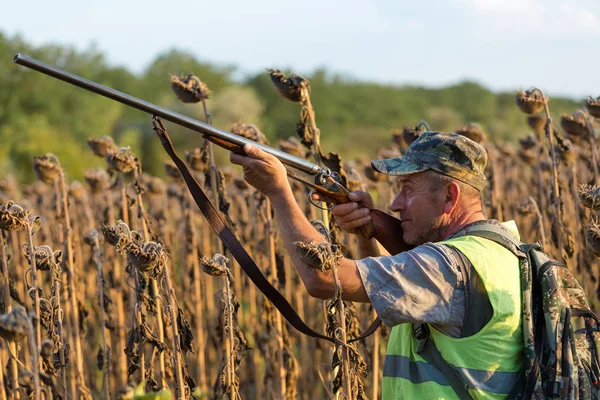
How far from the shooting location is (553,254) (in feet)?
18.4

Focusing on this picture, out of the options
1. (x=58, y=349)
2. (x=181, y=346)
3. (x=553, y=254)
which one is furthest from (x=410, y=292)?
(x=553, y=254)

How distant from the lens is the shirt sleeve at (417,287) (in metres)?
2.82

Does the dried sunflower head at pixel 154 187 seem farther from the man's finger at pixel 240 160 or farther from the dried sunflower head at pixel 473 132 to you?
the man's finger at pixel 240 160

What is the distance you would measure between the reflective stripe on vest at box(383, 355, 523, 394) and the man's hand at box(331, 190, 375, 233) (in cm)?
71

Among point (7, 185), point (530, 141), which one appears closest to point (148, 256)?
point (530, 141)

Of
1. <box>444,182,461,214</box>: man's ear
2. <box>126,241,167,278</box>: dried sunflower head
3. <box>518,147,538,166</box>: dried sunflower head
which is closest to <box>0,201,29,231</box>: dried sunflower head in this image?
<box>126,241,167,278</box>: dried sunflower head

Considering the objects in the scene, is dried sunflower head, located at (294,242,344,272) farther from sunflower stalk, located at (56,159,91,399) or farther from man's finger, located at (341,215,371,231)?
sunflower stalk, located at (56,159,91,399)

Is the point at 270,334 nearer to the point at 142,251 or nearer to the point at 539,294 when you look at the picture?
the point at 142,251

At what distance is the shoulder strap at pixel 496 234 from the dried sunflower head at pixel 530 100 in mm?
1718

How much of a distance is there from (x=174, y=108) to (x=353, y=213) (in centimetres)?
2851

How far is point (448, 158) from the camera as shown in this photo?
10.4ft

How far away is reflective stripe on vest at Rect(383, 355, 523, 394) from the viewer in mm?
2865

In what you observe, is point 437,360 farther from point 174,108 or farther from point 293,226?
point 174,108

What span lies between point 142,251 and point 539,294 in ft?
4.97
